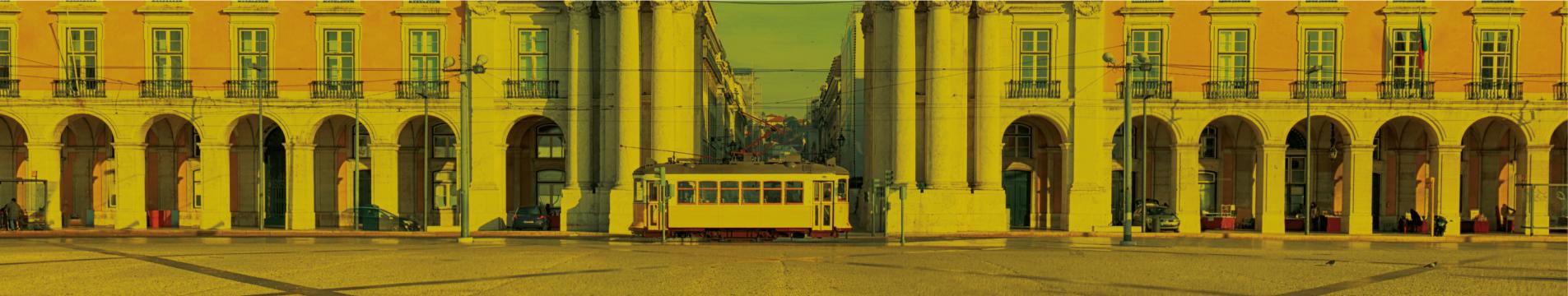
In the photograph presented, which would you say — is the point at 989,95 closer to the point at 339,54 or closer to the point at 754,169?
the point at 754,169

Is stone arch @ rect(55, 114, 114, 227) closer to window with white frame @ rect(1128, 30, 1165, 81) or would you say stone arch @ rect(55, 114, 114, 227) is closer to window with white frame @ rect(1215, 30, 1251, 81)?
window with white frame @ rect(1128, 30, 1165, 81)

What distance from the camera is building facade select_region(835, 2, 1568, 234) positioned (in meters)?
42.0

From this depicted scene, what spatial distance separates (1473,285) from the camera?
19.7m

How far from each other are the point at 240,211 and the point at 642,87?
1803 cm

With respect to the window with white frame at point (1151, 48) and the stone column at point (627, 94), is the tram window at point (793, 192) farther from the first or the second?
the window with white frame at point (1151, 48)

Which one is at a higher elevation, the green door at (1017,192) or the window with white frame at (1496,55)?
the window with white frame at (1496,55)

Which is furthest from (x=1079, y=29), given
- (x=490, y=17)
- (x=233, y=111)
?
(x=233, y=111)

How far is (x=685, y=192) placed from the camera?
33.4 m

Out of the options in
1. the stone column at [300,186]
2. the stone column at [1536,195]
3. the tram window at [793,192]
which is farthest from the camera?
the stone column at [300,186]

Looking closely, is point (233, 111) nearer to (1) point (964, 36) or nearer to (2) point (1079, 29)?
(1) point (964, 36)

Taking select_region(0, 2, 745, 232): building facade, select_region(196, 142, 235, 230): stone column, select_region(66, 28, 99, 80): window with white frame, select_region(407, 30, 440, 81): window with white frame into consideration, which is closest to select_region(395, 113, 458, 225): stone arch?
select_region(0, 2, 745, 232): building facade

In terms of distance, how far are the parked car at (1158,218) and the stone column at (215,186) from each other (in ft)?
109

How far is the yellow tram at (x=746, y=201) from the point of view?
109 ft

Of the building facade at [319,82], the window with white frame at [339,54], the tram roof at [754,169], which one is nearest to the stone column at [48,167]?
the building facade at [319,82]
